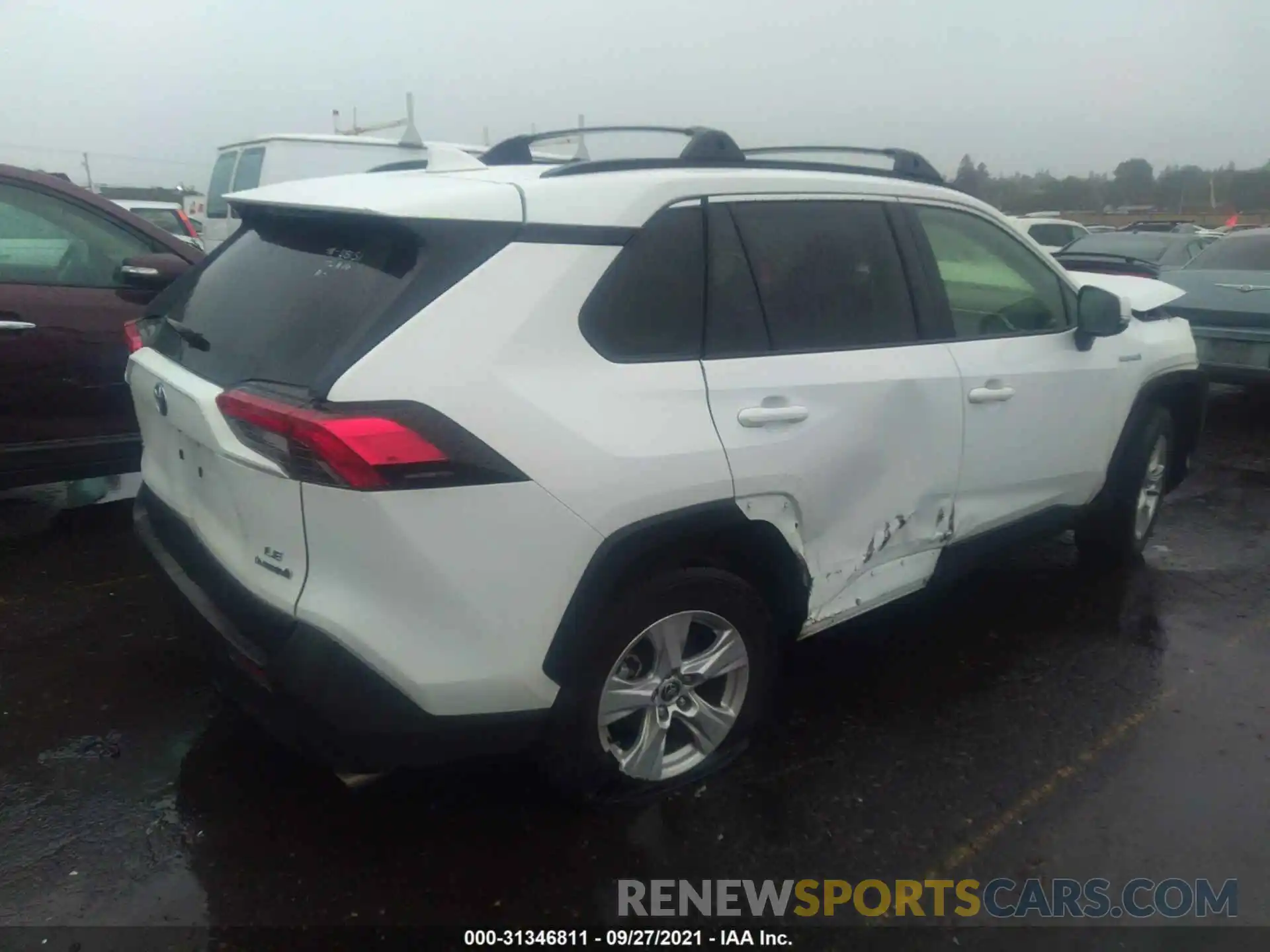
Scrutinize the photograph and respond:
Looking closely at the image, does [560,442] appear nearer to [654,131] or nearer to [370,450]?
[370,450]

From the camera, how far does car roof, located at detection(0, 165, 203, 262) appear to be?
4.69 m

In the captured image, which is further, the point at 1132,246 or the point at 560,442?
the point at 1132,246

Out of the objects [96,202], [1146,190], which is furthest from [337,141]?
[1146,190]

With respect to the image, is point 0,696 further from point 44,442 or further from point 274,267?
point 274,267

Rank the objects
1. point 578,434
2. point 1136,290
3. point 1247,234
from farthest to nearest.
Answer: point 1247,234, point 1136,290, point 578,434

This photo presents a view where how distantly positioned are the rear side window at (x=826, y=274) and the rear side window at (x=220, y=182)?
1194 centimetres

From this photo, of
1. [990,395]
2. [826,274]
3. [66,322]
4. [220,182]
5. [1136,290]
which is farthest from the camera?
[220,182]

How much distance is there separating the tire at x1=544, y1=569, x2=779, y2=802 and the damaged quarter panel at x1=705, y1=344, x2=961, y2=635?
268 mm

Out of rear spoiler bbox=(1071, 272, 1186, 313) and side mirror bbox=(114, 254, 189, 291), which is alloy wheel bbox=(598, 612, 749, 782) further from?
side mirror bbox=(114, 254, 189, 291)

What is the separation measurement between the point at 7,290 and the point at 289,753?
8.95 feet

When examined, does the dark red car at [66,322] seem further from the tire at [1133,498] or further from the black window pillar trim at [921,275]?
the tire at [1133,498]

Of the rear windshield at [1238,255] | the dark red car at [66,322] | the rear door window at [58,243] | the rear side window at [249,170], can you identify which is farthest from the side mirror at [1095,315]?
the rear side window at [249,170]

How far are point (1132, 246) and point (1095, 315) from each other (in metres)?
9.31

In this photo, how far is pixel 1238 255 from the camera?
29.0ft
